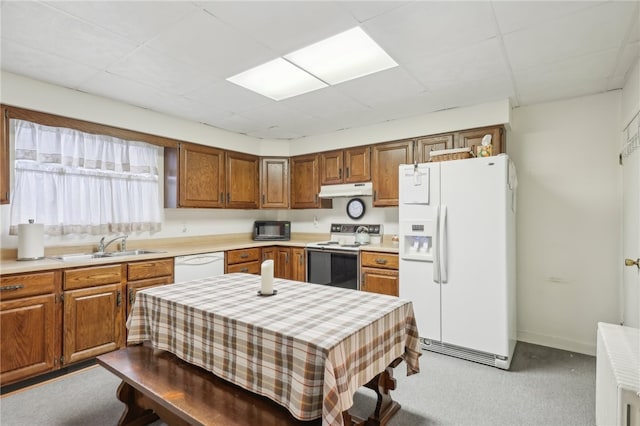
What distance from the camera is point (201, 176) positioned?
3.99 meters

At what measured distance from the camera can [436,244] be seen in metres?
2.98

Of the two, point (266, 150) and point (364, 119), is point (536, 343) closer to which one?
point (364, 119)

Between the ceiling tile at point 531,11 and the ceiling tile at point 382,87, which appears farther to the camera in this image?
the ceiling tile at point 382,87

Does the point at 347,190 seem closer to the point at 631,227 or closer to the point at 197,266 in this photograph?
the point at 197,266

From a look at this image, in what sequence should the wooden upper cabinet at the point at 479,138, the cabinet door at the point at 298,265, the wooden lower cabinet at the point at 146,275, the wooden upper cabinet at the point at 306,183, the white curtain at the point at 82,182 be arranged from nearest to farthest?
1. the white curtain at the point at 82,182
2. the wooden lower cabinet at the point at 146,275
3. the wooden upper cabinet at the point at 479,138
4. the cabinet door at the point at 298,265
5. the wooden upper cabinet at the point at 306,183

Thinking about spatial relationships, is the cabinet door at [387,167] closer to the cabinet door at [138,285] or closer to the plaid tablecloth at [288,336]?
the plaid tablecloth at [288,336]

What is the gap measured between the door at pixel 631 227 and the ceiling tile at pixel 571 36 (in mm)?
648

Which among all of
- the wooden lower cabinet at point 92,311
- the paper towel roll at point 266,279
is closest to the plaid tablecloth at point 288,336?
the paper towel roll at point 266,279

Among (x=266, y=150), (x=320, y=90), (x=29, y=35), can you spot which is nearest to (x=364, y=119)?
(x=320, y=90)

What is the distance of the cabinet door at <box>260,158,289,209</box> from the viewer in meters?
4.73

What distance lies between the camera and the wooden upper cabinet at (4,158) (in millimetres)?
2525

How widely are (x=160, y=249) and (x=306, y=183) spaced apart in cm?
206

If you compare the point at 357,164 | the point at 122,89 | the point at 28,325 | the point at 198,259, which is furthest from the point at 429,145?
the point at 28,325

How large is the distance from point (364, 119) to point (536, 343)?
299 cm
